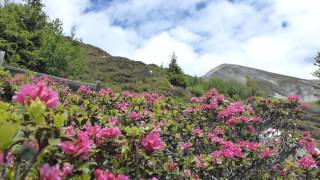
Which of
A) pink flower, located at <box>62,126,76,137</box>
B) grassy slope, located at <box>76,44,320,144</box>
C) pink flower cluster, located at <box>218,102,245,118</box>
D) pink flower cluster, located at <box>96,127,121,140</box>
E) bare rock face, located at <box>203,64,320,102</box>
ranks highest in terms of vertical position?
bare rock face, located at <box>203,64,320,102</box>

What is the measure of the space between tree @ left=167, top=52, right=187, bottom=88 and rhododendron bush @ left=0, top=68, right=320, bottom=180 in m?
23.7

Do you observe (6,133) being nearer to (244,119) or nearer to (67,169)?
(67,169)

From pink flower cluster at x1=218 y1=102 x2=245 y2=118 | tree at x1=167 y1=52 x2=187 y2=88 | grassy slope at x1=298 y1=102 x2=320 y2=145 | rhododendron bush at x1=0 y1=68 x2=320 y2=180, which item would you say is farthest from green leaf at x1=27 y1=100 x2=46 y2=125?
tree at x1=167 y1=52 x2=187 y2=88

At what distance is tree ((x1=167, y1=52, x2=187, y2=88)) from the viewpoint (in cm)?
3203

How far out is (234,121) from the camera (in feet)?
21.4

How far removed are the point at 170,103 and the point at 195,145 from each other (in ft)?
6.09

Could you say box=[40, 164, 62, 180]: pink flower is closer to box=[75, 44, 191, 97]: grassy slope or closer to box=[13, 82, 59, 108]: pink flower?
box=[13, 82, 59, 108]: pink flower

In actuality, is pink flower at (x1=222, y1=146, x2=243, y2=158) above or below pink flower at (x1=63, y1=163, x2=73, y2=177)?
below

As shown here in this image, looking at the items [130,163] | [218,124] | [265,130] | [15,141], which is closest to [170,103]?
[218,124]

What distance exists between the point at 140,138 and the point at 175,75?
2958 centimetres

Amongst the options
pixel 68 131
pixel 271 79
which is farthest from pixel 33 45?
pixel 271 79

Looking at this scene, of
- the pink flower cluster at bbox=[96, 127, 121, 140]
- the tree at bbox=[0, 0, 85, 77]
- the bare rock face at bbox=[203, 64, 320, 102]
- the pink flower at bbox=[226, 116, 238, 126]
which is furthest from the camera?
the bare rock face at bbox=[203, 64, 320, 102]

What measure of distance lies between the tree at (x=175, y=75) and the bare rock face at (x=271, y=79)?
18.7 m

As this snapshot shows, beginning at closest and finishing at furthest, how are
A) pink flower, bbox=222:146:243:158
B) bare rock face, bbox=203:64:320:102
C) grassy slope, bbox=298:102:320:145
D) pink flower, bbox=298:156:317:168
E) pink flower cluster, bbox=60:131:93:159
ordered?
1. pink flower cluster, bbox=60:131:93:159
2. pink flower, bbox=222:146:243:158
3. pink flower, bbox=298:156:317:168
4. grassy slope, bbox=298:102:320:145
5. bare rock face, bbox=203:64:320:102
